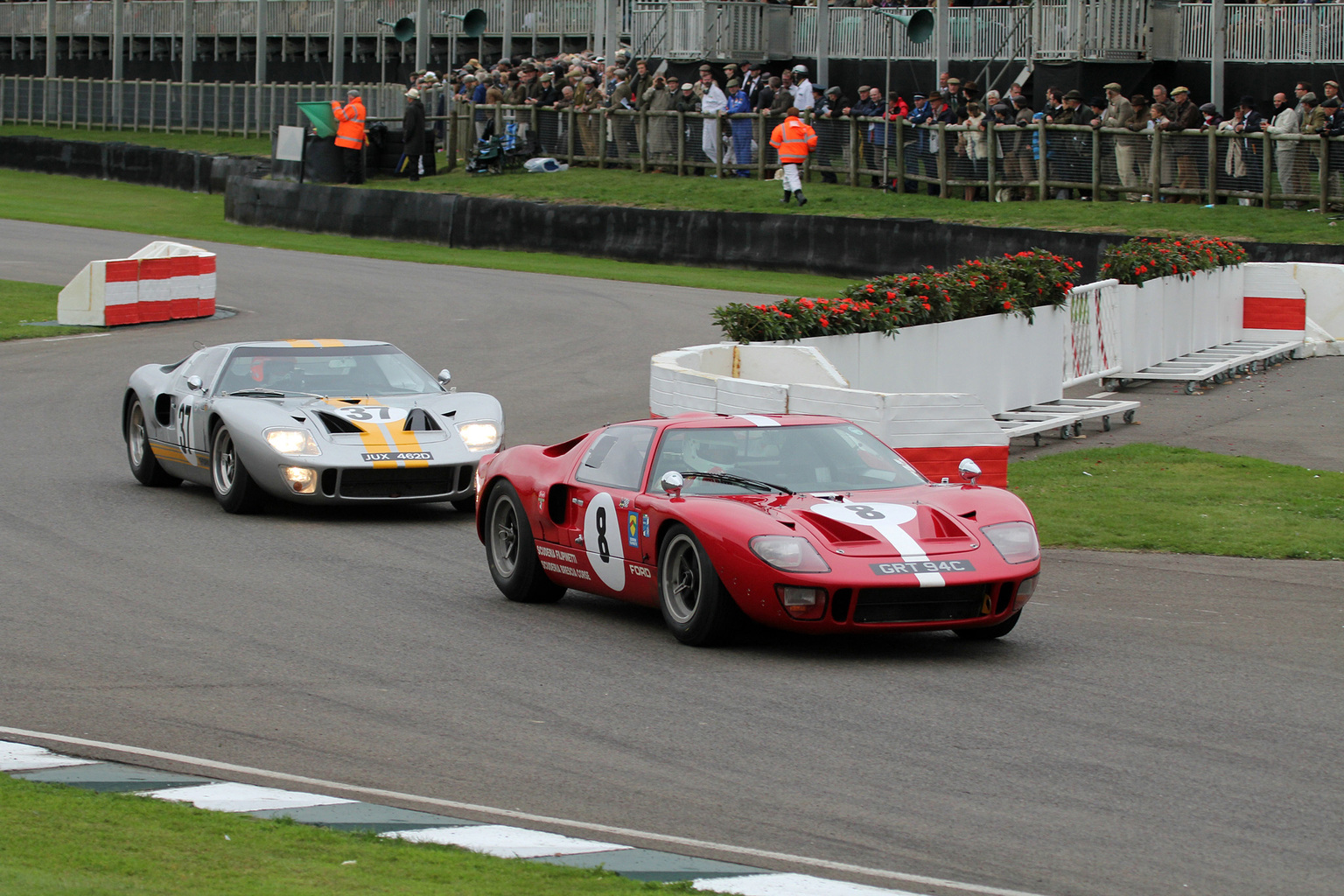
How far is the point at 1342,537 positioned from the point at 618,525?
5.09 meters

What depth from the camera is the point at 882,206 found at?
3050 cm

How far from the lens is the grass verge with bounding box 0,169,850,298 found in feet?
95.7

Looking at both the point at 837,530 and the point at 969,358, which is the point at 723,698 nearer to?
the point at 837,530

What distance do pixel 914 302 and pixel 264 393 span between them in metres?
5.58

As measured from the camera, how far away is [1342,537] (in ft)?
36.9

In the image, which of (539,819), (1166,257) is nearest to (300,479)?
(539,819)

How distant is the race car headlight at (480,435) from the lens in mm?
12352

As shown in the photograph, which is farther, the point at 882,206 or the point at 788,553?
the point at 882,206

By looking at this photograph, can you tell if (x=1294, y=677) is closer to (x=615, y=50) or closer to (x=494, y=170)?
(x=494, y=170)

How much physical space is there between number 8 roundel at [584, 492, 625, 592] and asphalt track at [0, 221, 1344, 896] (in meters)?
0.28

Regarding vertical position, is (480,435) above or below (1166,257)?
below

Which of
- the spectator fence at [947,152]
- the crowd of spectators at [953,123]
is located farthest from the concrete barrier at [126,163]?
the crowd of spectators at [953,123]

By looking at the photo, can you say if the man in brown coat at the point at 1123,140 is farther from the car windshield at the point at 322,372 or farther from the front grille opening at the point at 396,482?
the front grille opening at the point at 396,482

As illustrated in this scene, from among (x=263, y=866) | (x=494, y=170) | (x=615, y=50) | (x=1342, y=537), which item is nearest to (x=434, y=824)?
(x=263, y=866)
